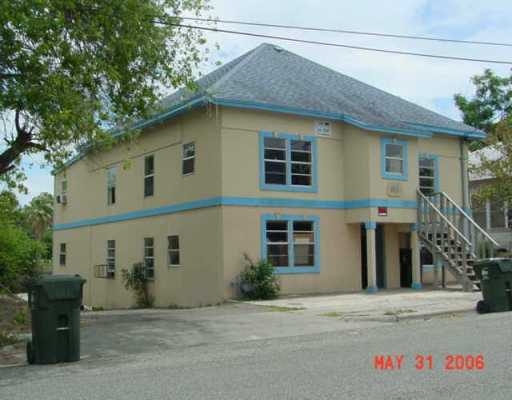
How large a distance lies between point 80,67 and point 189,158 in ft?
30.9

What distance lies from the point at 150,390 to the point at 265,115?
13.9 m

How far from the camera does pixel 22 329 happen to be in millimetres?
14172

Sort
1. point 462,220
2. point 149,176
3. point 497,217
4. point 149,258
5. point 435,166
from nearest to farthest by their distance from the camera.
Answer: point 462,220 < point 149,258 < point 149,176 < point 435,166 < point 497,217

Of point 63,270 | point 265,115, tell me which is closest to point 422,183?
point 265,115

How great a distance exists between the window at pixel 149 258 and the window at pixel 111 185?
335cm

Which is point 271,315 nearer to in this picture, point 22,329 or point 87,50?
point 22,329

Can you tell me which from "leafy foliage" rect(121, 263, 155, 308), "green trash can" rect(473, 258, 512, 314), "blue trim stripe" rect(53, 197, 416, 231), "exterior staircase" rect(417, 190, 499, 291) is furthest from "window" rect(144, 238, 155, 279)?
"green trash can" rect(473, 258, 512, 314)

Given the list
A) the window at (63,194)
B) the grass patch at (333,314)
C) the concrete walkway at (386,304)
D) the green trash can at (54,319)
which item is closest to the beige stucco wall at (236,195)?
the concrete walkway at (386,304)

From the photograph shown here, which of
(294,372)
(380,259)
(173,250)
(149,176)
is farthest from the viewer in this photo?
(149,176)

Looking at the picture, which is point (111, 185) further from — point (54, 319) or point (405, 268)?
point (54, 319)

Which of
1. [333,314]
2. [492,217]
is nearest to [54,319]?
[333,314]

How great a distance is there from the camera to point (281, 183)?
20609mm

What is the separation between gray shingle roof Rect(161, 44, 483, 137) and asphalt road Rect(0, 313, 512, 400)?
970 cm

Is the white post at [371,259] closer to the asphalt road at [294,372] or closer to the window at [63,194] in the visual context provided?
the asphalt road at [294,372]
